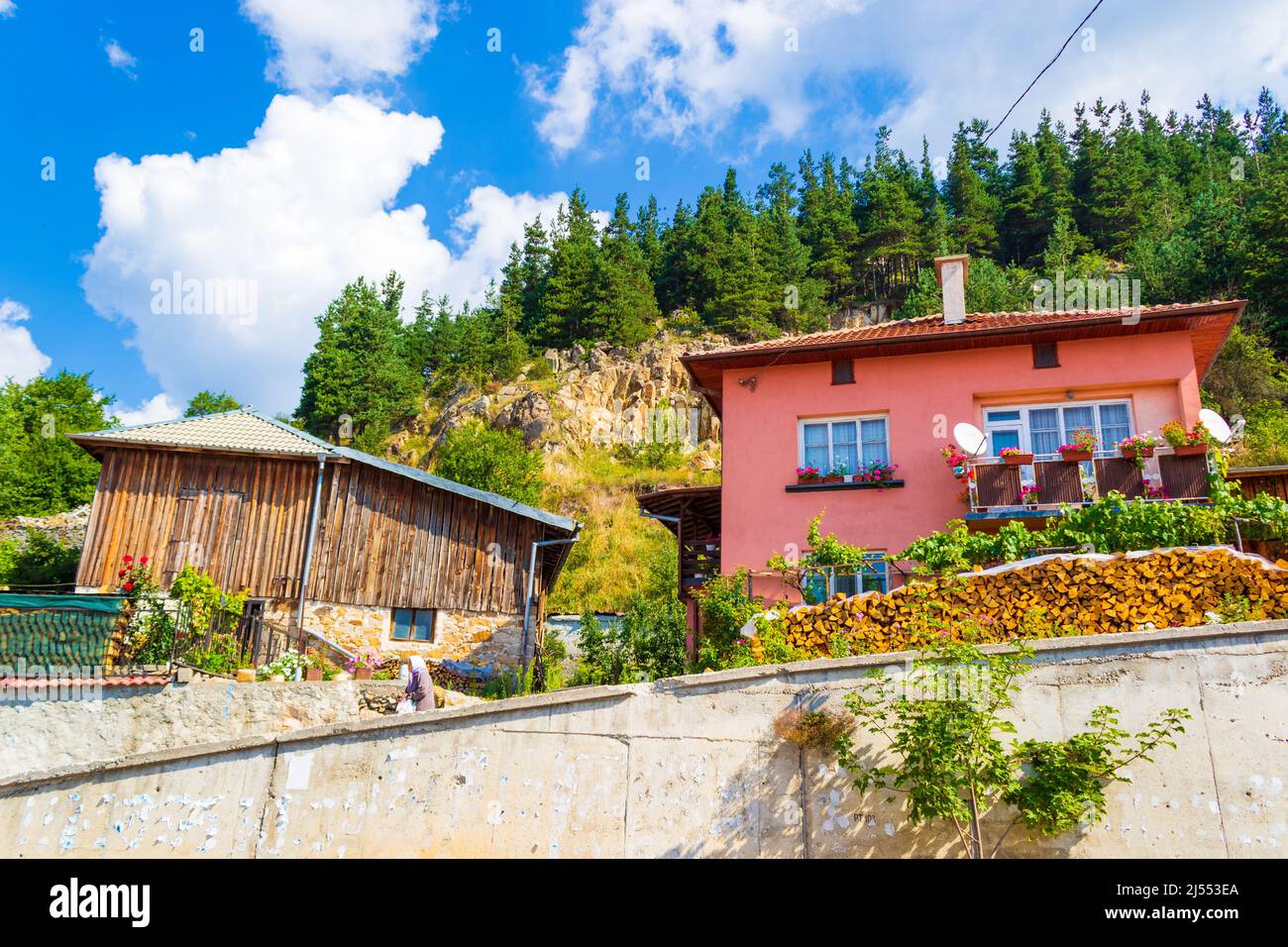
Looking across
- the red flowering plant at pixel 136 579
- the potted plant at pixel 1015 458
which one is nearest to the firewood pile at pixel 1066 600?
the potted plant at pixel 1015 458

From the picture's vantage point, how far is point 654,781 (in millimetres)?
7090

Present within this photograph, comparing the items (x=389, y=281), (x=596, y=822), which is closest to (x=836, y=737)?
(x=596, y=822)

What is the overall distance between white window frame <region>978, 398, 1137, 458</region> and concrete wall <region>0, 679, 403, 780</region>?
36.8 ft

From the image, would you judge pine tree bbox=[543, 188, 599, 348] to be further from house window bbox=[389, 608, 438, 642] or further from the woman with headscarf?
the woman with headscarf

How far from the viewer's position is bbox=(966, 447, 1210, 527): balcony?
39.9ft

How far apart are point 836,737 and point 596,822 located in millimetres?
2130

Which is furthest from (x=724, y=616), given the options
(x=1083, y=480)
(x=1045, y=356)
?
(x=1045, y=356)

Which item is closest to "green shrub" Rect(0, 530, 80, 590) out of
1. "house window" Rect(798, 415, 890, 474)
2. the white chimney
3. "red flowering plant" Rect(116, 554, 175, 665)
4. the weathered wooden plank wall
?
the weathered wooden plank wall

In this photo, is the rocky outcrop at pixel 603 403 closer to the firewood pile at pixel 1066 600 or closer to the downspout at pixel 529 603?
the downspout at pixel 529 603

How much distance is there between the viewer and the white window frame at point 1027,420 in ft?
45.1

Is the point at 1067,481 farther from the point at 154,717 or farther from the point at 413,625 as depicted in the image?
the point at 154,717

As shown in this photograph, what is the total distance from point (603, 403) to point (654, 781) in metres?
46.7

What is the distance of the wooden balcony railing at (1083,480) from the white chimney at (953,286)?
351cm
